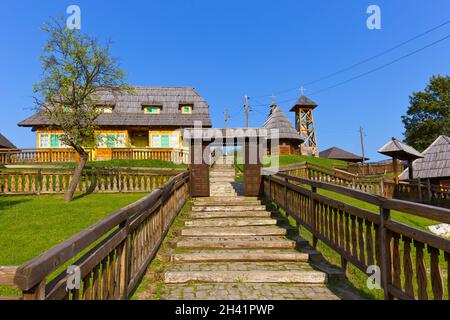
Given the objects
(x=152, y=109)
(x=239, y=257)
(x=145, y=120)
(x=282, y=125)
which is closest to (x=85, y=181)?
(x=239, y=257)

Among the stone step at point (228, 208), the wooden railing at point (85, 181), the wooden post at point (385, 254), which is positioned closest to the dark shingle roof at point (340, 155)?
the wooden railing at point (85, 181)

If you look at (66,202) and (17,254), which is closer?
(17,254)

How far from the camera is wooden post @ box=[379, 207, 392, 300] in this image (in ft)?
9.93

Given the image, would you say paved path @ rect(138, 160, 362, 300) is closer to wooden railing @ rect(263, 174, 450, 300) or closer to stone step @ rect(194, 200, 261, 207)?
wooden railing @ rect(263, 174, 450, 300)

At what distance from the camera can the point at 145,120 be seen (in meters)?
26.5

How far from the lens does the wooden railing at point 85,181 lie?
11.8m

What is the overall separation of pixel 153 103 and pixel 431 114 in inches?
1836

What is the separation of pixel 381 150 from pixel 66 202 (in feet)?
61.6

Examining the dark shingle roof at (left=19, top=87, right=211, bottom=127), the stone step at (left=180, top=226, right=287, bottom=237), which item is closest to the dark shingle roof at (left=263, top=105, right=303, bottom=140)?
the dark shingle roof at (left=19, top=87, right=211, bottom=127)

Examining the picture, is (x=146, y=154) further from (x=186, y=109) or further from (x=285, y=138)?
(x=285, y=138)

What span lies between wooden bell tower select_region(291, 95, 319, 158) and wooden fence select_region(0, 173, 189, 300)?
36.7 m

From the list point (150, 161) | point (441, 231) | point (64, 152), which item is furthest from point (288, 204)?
point (64, 152)
